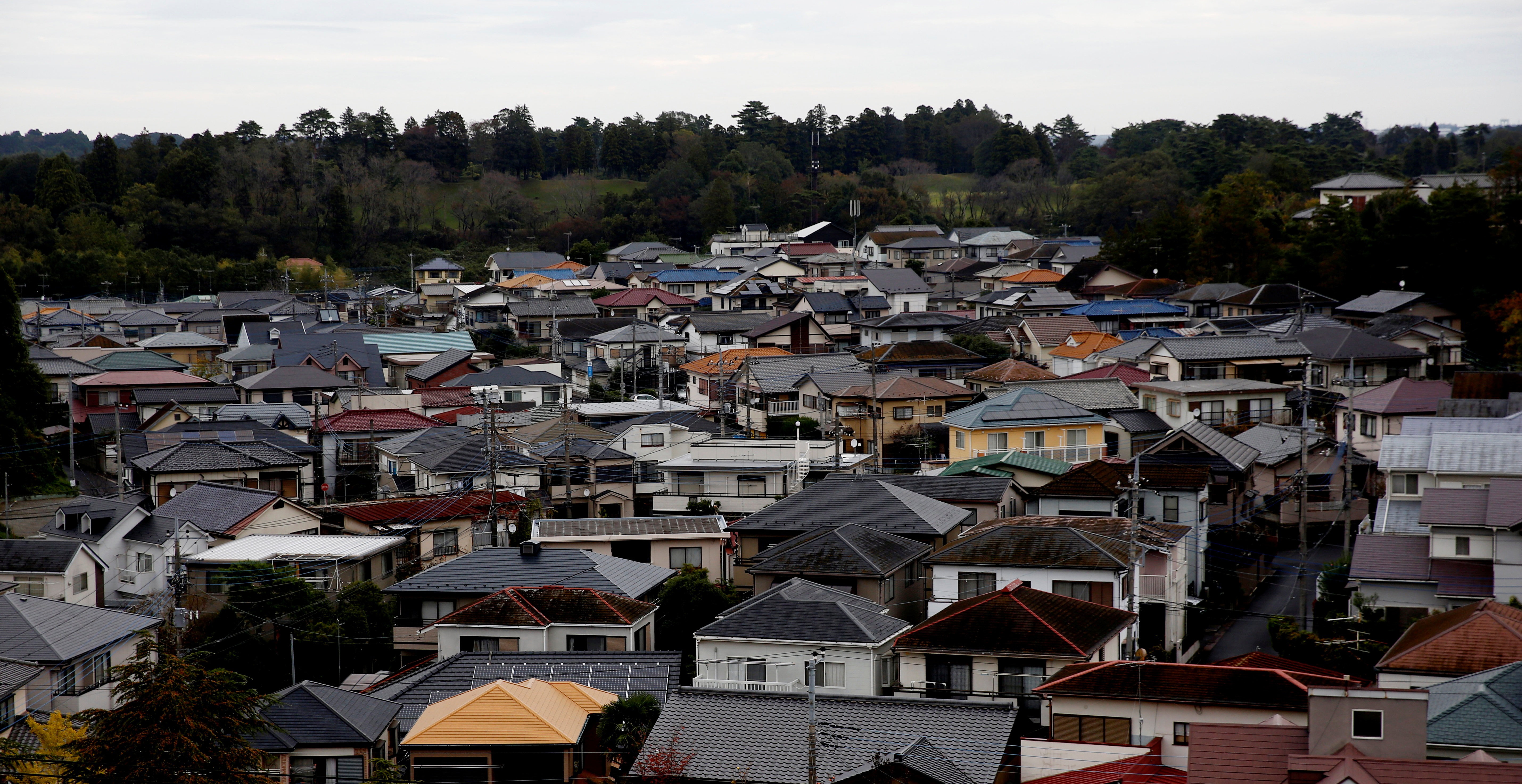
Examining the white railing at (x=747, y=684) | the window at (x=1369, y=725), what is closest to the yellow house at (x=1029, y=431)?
the white railing at (x=747, y=684)

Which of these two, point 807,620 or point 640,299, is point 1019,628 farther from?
point 640,299

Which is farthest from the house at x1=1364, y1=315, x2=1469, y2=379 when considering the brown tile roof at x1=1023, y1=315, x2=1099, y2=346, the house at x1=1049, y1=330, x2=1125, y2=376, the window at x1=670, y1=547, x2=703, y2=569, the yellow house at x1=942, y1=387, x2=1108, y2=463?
the window at x1=670, y1=547, x2=703, y2=569

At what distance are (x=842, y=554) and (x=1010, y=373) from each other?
13.4 meters

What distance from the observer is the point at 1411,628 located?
1262 centimetres

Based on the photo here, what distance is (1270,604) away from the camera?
16.8 meters

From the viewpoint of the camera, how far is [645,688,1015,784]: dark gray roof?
34.7 feet

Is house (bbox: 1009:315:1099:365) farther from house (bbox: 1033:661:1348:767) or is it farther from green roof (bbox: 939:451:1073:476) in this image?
house (bbox: 1033:661:1348:767)

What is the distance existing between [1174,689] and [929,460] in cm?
1259

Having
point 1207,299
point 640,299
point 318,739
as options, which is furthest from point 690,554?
point 640,299

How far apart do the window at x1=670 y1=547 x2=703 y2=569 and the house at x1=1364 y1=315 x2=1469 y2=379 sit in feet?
58.1

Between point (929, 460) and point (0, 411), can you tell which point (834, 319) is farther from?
point (0, 411)

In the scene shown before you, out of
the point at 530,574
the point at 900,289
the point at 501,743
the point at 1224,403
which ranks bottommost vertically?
the point at 501,743

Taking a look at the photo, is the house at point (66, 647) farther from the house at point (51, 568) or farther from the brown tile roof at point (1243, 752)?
the brown tile roof at point (1243, 752)

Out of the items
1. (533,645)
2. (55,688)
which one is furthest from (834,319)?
(55,688)
